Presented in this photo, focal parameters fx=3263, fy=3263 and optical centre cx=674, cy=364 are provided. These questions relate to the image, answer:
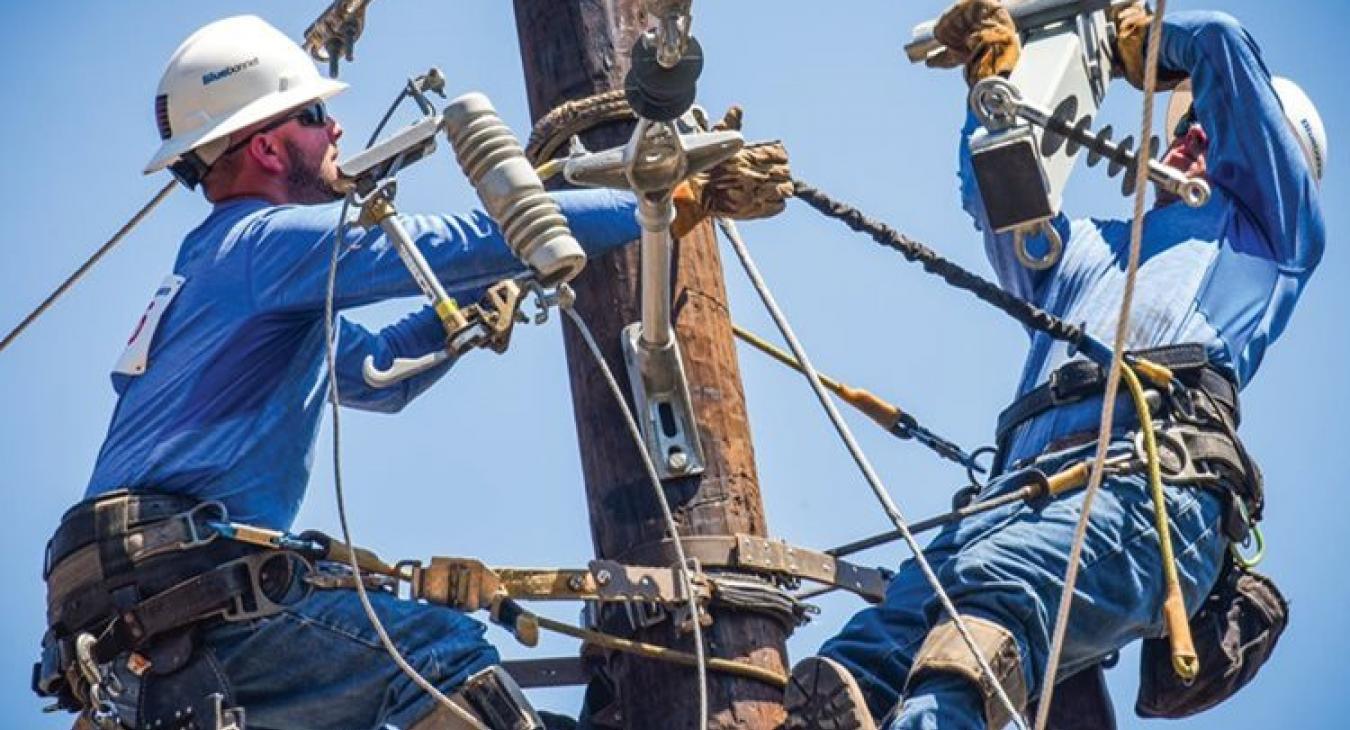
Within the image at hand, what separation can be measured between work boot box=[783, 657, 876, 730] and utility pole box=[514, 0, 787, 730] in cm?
12

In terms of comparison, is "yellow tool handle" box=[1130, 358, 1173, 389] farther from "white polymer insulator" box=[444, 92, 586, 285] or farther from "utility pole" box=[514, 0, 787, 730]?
"white polymer insulator" box=[444, 92, 586, 285]

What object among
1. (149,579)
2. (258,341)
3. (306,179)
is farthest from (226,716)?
(306,179)

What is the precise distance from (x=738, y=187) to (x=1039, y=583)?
3.40 ft

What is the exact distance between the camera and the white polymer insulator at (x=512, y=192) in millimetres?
6414

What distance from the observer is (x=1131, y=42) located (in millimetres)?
7660

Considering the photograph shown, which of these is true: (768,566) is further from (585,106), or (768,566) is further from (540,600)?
(585,106)

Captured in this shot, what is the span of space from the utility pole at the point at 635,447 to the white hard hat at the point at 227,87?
2.32 ft

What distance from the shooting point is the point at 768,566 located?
684cm

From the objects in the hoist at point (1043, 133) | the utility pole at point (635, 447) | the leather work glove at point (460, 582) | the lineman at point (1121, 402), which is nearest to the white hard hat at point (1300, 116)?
the lineman at point (1121, 402)

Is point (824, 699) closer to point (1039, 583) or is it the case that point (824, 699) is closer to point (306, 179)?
point (1039, 583)

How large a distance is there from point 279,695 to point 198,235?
1.14 meters

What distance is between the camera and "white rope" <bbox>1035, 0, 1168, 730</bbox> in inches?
237

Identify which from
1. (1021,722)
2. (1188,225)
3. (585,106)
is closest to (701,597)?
(1021,722)

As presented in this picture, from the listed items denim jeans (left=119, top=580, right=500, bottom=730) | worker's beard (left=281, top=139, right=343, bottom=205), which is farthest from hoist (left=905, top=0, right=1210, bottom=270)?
worker's beard (left=281, top=139, right=343, bottom=205)
